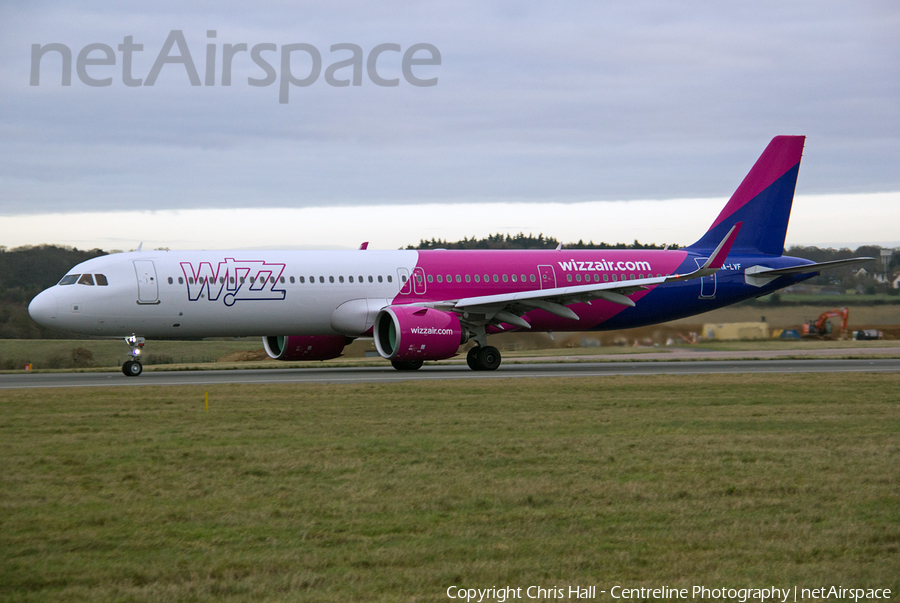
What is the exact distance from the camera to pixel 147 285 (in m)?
25.5

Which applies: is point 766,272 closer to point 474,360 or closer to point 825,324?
point 474,360

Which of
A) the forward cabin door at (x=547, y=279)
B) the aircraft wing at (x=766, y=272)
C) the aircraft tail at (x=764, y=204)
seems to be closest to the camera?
the forward cabin door at (x=547, y=279)

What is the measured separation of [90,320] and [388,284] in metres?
8.23

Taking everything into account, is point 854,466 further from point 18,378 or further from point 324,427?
point 18,378

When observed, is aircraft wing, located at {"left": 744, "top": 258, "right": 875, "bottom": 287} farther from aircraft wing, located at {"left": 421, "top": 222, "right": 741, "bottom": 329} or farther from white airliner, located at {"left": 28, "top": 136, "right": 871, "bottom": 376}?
aircraft wing, located at {"left": 421, "top": 222, "right": 741, "bottom": 329}

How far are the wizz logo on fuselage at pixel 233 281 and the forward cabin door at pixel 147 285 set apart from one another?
0.82 meters

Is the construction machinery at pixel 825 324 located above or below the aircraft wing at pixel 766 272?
below

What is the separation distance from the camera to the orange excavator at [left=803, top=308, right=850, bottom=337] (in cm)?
3950

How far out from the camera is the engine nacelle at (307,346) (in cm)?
2927

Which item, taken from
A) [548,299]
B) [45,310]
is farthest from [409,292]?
[45,310]

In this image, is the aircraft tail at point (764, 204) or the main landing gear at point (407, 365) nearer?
the main landing gear at point (407, 365)

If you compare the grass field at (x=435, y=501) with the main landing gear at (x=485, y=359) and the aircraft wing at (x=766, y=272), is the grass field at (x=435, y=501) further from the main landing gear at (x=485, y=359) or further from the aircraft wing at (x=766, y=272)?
the aircraft wing at (x=766, y=272)

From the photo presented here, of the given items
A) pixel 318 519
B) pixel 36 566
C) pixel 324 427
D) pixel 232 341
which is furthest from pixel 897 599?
pixel 232 341

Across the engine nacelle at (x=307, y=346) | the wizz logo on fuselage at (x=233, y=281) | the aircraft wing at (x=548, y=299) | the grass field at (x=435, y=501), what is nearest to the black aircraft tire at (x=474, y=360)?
the aircraft wing at (x=548, y=299)
